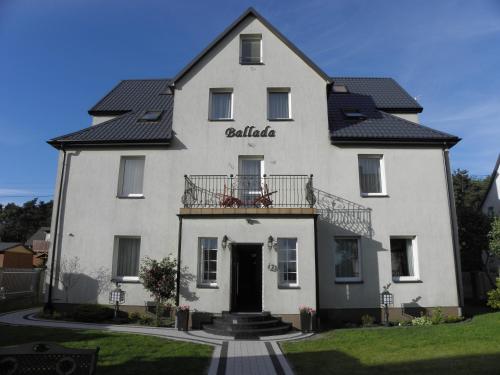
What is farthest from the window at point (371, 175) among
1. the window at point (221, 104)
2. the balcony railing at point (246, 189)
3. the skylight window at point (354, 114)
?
the window at point (221, 104)

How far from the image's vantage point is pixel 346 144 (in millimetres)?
15734

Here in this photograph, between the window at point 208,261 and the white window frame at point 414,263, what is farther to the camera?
the white window frame at point 414,263

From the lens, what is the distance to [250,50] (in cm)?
1719

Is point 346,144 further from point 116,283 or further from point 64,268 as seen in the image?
point 64,268

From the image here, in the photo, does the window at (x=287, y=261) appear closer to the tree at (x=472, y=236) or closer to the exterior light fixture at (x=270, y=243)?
the exterior light fixture at (x=270, y=243)

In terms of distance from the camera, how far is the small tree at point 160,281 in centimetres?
1382

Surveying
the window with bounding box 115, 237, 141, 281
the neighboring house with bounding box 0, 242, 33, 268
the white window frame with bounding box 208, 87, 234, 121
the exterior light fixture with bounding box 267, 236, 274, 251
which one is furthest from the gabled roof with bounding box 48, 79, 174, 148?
the neighboring house with bounding box 0, 242, 33, 268

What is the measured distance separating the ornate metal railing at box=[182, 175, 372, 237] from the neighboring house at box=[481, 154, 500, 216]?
1306 centimetres

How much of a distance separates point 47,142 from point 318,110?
12.3 metres

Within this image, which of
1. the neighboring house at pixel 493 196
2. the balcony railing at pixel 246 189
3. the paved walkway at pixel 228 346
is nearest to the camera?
the paved walkway at pixel 228 346

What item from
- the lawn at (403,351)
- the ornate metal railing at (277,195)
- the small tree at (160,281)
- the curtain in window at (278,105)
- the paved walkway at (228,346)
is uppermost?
the curtain in window at (278,105)

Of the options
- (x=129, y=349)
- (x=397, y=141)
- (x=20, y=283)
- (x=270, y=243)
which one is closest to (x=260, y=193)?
(x=270, y=243)

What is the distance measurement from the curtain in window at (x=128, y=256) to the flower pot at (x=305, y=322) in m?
7.18

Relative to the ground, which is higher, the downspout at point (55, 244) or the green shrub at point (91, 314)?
the downspout at point (55, 244)
